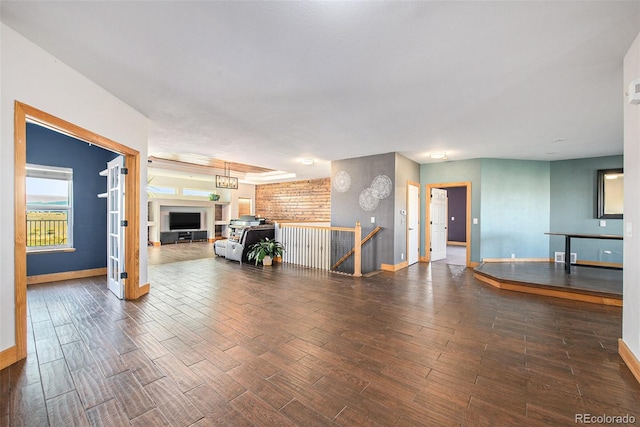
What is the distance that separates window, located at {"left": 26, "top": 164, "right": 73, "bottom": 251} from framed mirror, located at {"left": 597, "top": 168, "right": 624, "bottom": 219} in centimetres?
1097

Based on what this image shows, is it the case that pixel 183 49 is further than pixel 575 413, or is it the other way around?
pixel 183 49

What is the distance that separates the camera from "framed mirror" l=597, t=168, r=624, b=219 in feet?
18.5

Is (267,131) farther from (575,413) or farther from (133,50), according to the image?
(575,413)

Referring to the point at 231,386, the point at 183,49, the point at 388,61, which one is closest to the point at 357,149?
the point at 388,61

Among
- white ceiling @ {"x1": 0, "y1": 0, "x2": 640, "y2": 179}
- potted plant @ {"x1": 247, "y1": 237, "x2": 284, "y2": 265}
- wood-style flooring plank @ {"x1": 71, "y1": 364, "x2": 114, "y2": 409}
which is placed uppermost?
white ceiling @ {"x1": 0, "y1": 0, "x2": 640, "y2": 179}

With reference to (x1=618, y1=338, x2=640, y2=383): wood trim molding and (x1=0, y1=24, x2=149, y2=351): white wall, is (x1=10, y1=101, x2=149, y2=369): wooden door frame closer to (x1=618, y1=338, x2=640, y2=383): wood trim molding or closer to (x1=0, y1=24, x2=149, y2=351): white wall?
(x1=0, y1=24, x2=149, y2=351): white wall

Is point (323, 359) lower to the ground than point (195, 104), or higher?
lower

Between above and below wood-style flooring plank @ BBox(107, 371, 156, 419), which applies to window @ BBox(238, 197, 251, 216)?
above

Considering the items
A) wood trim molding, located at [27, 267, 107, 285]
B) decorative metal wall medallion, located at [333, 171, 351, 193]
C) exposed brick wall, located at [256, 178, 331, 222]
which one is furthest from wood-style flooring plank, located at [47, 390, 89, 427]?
exposed brick wall, located at [256, 178, 331, 222]

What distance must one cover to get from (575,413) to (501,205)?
5.61 meters

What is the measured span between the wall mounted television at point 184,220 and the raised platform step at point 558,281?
1053 cm

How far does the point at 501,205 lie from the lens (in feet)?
20.4

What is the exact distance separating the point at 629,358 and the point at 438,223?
17.1ft

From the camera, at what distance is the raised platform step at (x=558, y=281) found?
11.9ft
